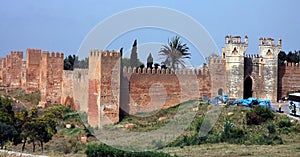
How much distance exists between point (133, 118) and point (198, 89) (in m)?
5.07

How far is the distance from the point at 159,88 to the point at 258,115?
6657 mm

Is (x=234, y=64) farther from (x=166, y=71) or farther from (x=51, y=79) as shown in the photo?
(x=51, y=79)

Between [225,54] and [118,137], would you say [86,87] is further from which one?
[225,54]

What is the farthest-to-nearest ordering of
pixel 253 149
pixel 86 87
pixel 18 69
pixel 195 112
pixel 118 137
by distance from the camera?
pixel 18 69, pixel 86 87, pixel 195 112, pixel 118 137, pixel 253 149

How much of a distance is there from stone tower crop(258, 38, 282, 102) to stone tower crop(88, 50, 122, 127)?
358 inches

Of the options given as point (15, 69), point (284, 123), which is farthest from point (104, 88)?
point (15, 69)

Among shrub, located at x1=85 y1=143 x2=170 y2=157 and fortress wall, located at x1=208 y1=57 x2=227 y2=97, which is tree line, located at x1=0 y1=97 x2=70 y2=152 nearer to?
shrub, located at x1=85 y1=143 x2=170 y2=157

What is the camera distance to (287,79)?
3116 cm

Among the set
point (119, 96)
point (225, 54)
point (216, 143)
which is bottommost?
point (216, 143)

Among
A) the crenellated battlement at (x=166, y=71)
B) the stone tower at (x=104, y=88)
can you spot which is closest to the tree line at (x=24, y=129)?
the stone tower at (x=104, y=88)

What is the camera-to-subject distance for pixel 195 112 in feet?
83.6

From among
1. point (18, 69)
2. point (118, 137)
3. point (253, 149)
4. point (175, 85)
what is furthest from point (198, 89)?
point (18, 69)

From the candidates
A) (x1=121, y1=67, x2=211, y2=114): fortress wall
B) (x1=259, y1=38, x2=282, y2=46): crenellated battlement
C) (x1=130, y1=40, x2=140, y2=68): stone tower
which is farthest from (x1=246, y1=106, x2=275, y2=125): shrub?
(x1=130, y1=40, x2=140, y2=68): stone tower

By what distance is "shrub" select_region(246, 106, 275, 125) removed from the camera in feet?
75.5
